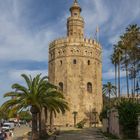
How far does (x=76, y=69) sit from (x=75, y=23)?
742 cm

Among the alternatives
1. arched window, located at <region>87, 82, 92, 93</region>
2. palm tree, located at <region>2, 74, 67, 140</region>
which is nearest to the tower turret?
arched window, located at <region>87, 82, 92, 93</region>

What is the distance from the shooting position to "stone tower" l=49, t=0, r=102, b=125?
52.7m

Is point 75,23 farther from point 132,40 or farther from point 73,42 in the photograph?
point 132,40

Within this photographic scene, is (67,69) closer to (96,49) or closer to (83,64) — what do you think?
(83,64)

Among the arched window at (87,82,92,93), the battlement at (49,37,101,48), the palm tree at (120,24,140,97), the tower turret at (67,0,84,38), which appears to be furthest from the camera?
the tower turret at (67,0,84,38)

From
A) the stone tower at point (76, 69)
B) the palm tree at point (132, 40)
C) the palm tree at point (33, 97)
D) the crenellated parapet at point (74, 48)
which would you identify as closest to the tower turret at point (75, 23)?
the stone tower at point (76, 69)

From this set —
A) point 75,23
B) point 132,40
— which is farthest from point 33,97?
point 75,23

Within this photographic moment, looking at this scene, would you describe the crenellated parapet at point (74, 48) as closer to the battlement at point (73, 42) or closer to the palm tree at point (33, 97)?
the battlement at point (73, 42)

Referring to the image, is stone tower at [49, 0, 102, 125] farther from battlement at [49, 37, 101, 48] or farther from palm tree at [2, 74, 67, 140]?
palm tree at [2, 74, 67, 140]

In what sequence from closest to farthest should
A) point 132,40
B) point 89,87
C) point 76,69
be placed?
point 132,40, point 76,69, point 89,87

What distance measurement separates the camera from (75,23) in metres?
55.0

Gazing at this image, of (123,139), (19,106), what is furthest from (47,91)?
(123,139)

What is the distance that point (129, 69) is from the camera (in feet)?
139

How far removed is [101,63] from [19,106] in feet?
99.2
